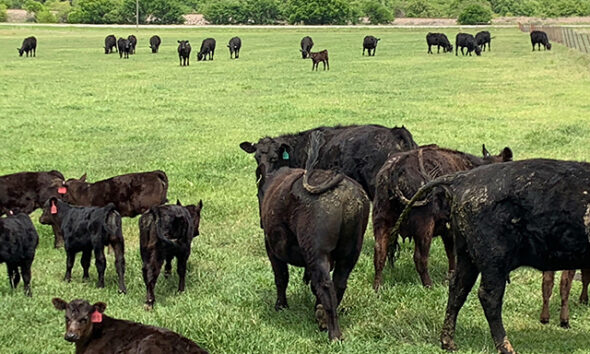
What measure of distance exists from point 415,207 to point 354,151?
1738 millimetres

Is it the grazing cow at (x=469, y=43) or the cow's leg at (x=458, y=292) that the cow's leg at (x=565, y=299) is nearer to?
the cow's leg at (x=458, y=292)

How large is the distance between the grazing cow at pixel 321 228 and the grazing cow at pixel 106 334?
144 cm

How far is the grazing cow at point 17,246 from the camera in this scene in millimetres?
7730

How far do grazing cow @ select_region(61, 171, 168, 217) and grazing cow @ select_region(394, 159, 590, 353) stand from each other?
5360 millimetres

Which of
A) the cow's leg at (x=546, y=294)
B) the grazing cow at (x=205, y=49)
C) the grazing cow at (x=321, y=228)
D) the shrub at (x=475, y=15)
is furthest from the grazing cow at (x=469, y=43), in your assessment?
the shrub at (x=475, y=15)

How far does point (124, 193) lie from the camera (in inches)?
407

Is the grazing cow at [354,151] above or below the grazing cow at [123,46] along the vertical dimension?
above

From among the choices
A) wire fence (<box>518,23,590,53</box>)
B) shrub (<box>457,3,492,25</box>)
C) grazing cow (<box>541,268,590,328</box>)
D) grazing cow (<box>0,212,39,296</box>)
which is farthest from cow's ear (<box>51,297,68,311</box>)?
shrub (<box>457,3,492,25</box>)

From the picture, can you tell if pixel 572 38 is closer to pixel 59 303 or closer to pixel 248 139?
pixel 248 139

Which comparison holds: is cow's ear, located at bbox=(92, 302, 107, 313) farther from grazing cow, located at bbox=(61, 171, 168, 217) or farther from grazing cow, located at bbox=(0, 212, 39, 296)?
grazing cow, located at bbox=(61, 171, 168, 217)

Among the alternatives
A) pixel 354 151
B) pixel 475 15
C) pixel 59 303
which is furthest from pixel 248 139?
pixel 475 15

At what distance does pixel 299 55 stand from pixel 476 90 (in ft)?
69.5

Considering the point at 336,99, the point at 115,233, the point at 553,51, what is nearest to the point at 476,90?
the point at 336,99

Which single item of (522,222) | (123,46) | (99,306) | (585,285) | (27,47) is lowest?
(27,47)
